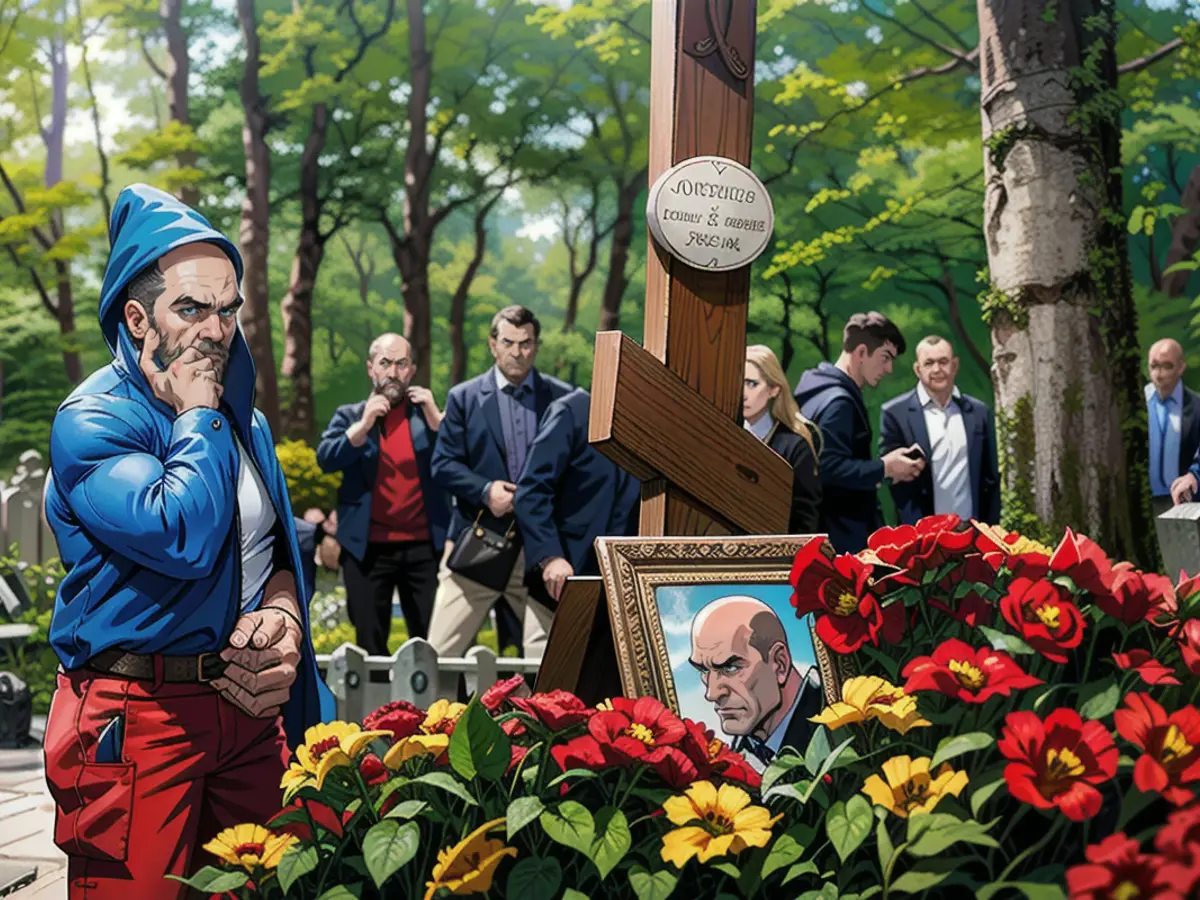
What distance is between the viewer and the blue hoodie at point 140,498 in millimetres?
2250

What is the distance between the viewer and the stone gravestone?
20.9ft

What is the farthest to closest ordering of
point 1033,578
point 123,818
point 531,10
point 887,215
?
point 531,10 < point 887,215 < point 123,818 < point 1033,578

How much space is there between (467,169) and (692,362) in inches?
704

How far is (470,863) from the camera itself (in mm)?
1610

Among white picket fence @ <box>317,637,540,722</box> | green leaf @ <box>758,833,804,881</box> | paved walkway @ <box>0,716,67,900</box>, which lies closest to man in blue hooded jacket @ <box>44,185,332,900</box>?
green leaf @ <box>758,833,804,881</box>

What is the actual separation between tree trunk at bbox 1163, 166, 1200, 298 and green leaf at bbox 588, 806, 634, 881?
16.7m

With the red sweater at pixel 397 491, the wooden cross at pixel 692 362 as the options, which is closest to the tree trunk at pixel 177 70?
the red sweater at pixel 397 491

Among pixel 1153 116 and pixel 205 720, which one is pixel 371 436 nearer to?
pixel 205 720

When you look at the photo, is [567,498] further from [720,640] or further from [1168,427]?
[1168,427]

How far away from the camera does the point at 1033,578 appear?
1.86 meters

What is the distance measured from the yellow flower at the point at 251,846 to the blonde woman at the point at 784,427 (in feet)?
9.75

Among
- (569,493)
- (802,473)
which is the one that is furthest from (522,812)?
(569,493)

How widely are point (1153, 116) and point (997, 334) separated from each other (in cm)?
1250

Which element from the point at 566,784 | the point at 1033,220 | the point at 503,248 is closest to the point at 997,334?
the point at 1033,220
